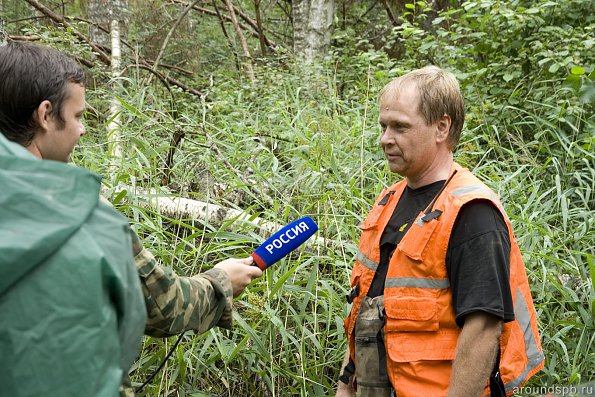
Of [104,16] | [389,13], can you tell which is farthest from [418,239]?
[389,13]

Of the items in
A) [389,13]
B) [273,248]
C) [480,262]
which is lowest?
[273,248]

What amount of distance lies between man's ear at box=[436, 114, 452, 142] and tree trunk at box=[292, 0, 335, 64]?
6.25 meters

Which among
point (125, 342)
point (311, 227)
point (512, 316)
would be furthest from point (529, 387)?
point (125, 342)

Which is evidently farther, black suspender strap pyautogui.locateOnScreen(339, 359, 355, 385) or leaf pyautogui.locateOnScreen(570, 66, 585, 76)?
leaf pyautogui.locateOnScreen(570, 66, 585, 76)

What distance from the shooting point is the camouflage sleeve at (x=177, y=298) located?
2.06 m

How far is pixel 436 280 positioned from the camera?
2.22 metres

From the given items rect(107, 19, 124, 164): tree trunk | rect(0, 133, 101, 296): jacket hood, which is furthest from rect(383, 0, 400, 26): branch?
rect(0, 133, 101, 296): jacket hood

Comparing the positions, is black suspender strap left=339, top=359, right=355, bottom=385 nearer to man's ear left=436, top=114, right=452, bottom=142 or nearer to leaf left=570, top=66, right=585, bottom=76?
man's ear left=436, top=114, right=452, bottom=142

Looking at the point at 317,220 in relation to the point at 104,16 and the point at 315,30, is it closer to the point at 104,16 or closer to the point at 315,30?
the point at 315,30

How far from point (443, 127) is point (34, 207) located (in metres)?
1.65

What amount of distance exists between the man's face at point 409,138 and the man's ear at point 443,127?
0.02 metres

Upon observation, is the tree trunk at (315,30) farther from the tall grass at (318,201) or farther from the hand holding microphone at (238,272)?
the hand holding microphone at (238,272)

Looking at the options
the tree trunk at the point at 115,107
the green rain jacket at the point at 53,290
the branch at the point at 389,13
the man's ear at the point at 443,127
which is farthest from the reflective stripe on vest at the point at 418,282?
the branch at the point at 389,13

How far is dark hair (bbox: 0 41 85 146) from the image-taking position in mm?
1935
